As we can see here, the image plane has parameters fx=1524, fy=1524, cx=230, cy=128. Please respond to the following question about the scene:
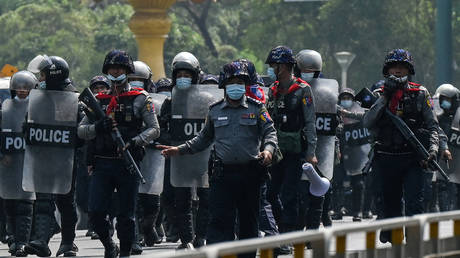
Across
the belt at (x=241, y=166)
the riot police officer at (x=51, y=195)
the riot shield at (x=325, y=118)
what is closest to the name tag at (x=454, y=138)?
the riot shield at (x=325, y=118)

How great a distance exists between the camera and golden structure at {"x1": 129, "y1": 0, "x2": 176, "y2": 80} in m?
31.2

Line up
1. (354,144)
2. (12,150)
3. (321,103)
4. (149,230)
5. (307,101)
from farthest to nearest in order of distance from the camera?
1. (354,144)
2. (149,230)
3. (12,150)
4. (321,103)
5. (307,101)

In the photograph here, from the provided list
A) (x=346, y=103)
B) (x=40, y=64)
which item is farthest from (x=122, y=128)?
(x=346, y=103)

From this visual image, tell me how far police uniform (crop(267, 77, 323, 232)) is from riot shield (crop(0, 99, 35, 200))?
2.79 metres

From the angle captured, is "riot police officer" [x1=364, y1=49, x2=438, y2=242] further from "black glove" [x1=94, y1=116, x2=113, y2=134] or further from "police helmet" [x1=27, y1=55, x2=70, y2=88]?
"police helmet" [x1=27, y1=55, x2=70, y2=88]

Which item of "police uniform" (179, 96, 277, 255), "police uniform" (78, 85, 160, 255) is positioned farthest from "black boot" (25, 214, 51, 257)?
"police uniform" (179, 96, 277, 255)

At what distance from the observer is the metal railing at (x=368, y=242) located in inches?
262

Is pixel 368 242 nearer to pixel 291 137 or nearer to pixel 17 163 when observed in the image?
pixel 291 137

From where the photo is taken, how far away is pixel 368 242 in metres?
8.51

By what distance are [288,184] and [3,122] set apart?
312 centimetres

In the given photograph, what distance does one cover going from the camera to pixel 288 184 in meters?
12.9

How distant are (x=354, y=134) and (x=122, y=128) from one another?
9.12 metres

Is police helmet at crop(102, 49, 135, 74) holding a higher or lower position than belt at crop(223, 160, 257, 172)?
higher

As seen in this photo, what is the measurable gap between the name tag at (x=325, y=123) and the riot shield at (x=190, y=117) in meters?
0.96
